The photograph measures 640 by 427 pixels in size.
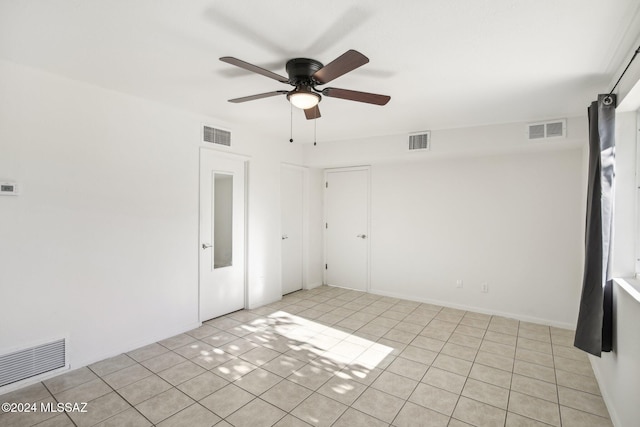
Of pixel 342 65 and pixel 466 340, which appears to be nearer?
pixel 342 65

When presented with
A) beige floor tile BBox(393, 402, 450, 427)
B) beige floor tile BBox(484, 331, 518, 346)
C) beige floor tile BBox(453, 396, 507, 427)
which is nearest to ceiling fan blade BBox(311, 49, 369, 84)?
beige floor tile BBox(393, 402, 450, 427)

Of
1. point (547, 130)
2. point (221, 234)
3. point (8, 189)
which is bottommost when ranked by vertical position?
point (221, 234)

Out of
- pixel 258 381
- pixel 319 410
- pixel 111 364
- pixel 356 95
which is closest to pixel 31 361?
pixel 111 364

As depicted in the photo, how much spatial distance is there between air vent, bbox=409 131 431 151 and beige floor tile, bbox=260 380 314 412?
132 inches

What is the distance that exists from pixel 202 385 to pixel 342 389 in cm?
115

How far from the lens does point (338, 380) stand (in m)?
2.70

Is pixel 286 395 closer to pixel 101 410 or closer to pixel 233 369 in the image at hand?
pixel 233 369

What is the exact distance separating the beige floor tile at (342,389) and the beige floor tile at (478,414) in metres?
0.72

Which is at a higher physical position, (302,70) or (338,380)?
(302,70)

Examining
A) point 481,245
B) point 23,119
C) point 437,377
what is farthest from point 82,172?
point 481,245

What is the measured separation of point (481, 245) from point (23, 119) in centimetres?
516

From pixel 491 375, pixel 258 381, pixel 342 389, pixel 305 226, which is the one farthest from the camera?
pixel 305 226

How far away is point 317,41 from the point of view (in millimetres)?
2084

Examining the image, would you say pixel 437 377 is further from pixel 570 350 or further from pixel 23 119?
pixel 23 119
